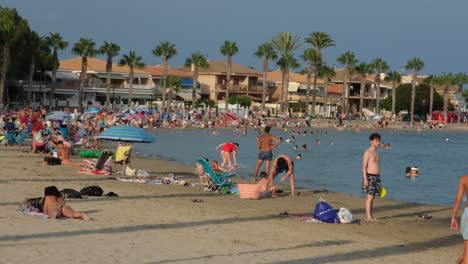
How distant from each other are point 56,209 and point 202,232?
2029 millimetres

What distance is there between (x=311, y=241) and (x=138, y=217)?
108 inches

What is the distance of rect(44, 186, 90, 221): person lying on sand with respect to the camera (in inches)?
433

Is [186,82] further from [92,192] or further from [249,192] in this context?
[92,192]

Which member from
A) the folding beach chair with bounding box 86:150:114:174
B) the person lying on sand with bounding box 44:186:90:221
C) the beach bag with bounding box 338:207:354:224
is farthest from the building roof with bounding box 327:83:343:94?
the person lying on sand with bounding box 44:186:90:221

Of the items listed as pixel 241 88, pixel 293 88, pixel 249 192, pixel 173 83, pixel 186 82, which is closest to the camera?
pixel 249 192

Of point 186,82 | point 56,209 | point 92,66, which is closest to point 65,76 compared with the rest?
point 92,66

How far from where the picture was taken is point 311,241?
34.9 feet

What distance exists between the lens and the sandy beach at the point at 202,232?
29.5 ft

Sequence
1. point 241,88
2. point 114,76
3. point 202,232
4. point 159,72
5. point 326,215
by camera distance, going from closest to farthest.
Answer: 1. point 202,232
2. point 326,215
3. point 114,76
4. point 159,72
5. point 241,88

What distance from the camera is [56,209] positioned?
11.0 meters

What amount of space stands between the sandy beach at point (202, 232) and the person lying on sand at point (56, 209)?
8.7 inches

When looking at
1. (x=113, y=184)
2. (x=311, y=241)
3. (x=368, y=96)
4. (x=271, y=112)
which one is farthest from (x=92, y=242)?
(x=368, y=96)

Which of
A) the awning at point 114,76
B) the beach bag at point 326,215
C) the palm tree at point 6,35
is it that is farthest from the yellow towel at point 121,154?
the awning at point 114,76

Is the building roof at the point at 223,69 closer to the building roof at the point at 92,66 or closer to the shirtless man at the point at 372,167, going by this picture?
the building roof at the point at 92,66
